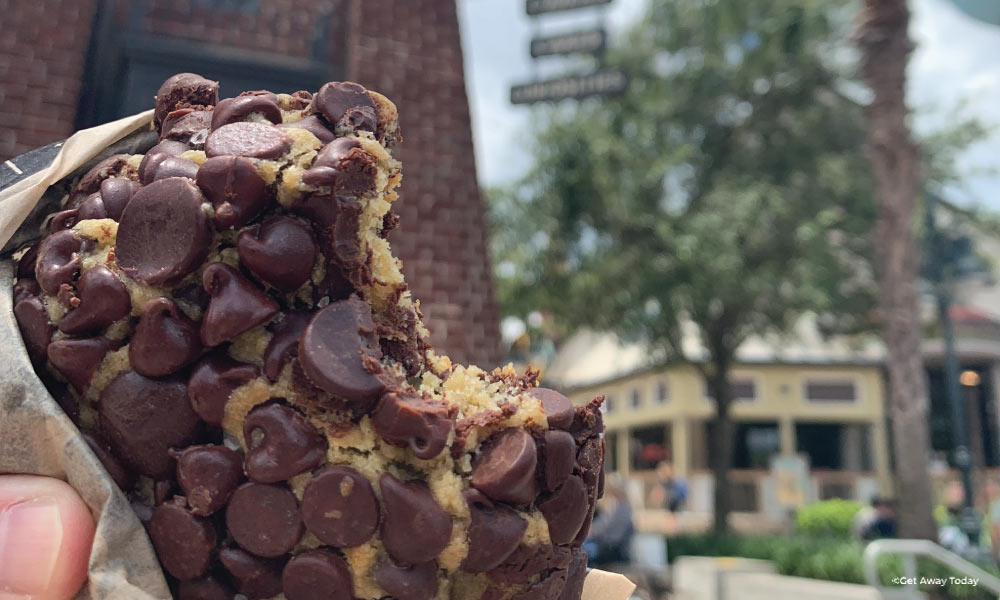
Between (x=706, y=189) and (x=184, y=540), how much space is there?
13095 mm

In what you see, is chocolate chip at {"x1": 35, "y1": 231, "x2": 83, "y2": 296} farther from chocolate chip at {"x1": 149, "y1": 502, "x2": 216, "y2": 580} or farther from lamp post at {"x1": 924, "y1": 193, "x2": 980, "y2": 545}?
lamp post at {"x1": 924, "y1": 193, "x2": 980, "y2": 545}

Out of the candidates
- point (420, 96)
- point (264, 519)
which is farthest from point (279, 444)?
point (420, 96)

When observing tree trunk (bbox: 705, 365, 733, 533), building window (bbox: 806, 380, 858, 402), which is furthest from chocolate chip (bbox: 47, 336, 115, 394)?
building window (bbox: 806, 380, 858, 402)

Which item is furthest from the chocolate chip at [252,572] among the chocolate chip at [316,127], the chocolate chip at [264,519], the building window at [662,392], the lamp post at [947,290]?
the building window at [662,392]

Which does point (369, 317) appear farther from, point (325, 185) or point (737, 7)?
point (737, 7)

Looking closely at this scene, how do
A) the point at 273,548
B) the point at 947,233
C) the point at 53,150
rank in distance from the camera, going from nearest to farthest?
the point at 273,548 < the point at 53,150 < the point at 947,233

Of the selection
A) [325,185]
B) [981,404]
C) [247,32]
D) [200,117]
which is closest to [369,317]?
[325,185]

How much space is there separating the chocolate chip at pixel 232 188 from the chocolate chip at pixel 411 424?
23cm

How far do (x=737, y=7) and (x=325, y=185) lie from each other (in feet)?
40.6

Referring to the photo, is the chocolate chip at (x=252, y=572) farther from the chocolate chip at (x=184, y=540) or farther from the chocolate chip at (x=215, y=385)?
the chocolate chip at (x=215, y=385)

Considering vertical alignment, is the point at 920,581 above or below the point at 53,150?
below

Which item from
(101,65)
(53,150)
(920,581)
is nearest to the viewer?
(53,150)

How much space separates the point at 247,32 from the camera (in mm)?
2977

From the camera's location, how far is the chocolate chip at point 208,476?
771 mm
